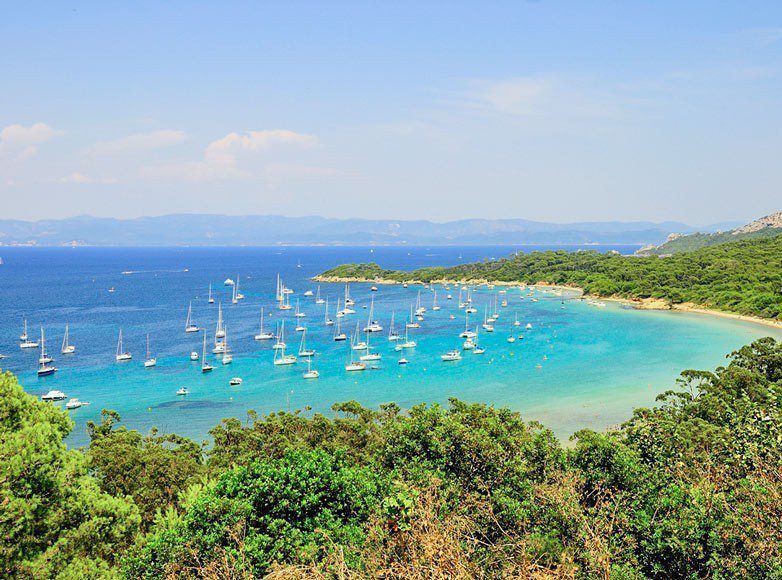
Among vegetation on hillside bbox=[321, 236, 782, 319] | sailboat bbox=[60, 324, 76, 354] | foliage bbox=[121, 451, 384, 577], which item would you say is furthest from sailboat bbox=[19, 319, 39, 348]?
vegetation on hillside bbox=[321, 236, 782, 319]

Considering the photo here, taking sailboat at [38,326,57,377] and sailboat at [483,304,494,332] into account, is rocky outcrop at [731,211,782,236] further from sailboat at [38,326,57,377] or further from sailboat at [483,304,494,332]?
sailboat at [38,326,57,377]

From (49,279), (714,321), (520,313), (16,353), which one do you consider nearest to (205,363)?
(16,353)

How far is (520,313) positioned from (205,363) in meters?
43.1

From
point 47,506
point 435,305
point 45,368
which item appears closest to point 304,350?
point 45,368

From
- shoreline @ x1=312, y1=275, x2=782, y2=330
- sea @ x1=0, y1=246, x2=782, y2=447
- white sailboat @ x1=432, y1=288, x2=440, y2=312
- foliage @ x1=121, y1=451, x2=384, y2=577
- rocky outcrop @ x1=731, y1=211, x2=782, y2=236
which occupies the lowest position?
sea @ x1=0, y1=246, x2=782, y2=447

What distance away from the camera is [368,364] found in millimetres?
46500

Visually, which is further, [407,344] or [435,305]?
[435,305]

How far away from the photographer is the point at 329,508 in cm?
1028

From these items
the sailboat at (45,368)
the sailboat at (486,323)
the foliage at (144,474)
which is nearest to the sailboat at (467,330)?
the sailboat at (486,323)

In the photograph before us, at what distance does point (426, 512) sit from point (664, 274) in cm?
8504

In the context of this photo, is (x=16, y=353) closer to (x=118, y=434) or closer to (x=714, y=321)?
(x=118, y=434)

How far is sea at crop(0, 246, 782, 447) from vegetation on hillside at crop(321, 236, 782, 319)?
5.28 metres

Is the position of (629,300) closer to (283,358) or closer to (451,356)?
(451,356)

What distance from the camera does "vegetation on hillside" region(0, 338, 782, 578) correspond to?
7898 millimetres
